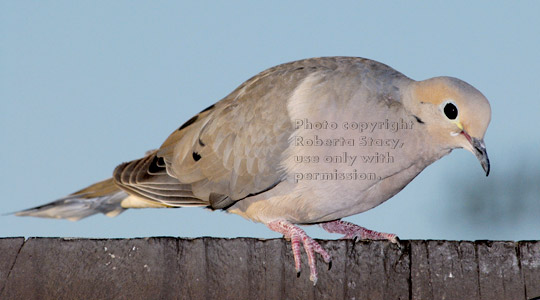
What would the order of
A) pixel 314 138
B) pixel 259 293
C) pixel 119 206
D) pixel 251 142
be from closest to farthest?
pixel 259 293 < pixel 314 138 < pixel 251 142 < pixel 119 206

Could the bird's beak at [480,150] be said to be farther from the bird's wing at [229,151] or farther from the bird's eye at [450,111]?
the bird's wing at [229,151]

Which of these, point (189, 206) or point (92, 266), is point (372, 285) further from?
point (189, 206)

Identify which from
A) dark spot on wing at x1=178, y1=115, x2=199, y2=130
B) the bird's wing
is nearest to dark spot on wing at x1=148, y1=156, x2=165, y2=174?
the bird's wing

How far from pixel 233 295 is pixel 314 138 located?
1.30 m

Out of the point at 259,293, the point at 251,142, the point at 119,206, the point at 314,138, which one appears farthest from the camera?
the point at 119,206

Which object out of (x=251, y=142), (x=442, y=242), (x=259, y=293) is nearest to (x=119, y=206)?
(x=251, y=142)

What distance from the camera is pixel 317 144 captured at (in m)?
3.89

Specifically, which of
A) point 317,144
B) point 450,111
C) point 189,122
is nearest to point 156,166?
point 189,122

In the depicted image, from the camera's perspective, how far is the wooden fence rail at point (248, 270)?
2885 millimetres

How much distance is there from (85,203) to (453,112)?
8.82 feet

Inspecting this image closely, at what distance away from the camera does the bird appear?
153 inches

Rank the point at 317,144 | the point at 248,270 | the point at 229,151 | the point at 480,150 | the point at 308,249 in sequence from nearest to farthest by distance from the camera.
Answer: the point at 248,270 < the point at 308,249 < the point at 480,150 < the point at 317,144 < the point at 229,151

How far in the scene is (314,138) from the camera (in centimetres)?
392

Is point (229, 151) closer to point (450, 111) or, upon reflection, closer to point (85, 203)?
point (85, 203)
